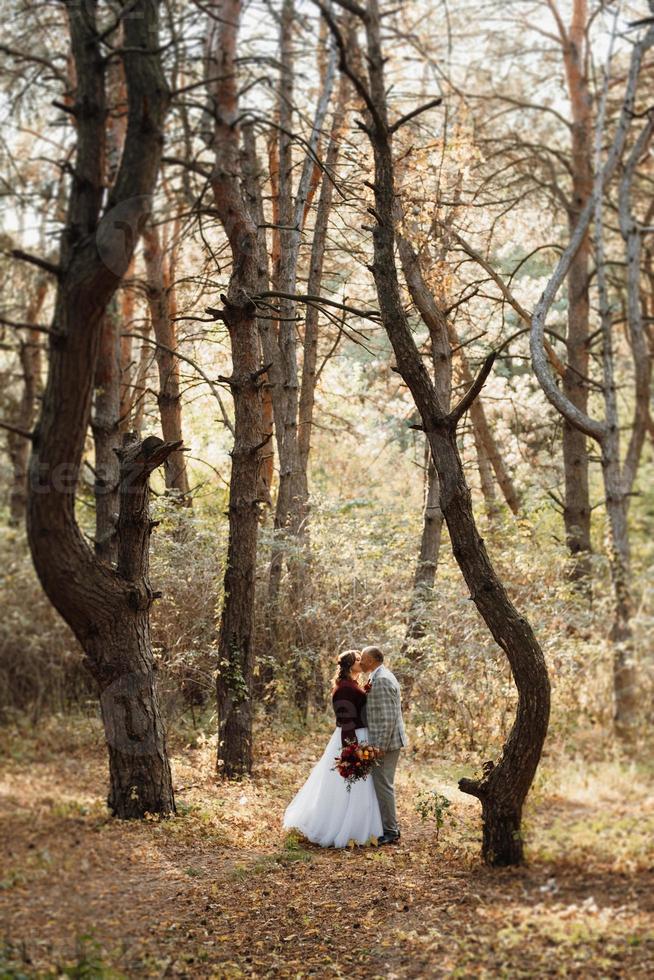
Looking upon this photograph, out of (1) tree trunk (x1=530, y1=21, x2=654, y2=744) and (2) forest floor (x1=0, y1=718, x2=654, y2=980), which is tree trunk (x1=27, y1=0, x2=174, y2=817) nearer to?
(2) forest floor (x1=0, y1=718, x2=654, y2=980)

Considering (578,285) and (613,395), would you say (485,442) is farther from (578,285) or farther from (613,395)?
(613,395)

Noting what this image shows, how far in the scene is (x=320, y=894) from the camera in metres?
6.57

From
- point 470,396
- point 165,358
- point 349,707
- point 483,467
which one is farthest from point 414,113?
point 483,467

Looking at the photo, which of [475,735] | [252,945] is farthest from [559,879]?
[475,735]

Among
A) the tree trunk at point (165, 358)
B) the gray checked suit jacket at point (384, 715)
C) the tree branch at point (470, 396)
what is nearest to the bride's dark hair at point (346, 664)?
the gray checked suit jacket at point (384, 715)

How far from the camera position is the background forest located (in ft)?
18.0

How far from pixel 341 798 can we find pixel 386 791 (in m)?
0.40

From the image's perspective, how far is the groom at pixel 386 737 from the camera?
26.2 ft

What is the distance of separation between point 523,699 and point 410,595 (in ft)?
18.3

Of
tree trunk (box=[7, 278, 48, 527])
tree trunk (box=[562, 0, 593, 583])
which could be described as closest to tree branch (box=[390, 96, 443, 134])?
tree trunk (box=[562, 0, 593, 583])

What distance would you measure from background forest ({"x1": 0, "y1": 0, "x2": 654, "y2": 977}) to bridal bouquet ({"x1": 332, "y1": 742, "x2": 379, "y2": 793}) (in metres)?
0.61

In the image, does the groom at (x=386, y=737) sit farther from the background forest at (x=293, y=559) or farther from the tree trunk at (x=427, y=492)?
the tree trunk at (x=427, y=492)

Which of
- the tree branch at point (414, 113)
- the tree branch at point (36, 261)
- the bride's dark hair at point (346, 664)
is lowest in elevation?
the bride's dark hair at point (346, 664)

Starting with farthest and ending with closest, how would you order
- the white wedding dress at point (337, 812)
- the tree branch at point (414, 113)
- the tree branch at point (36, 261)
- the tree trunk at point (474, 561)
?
the white wedding dress at point (337, 812) < the tree trunk at point (474, 561) < the tree branch at point (414, 113) < the tree branch at point (36, 261)
